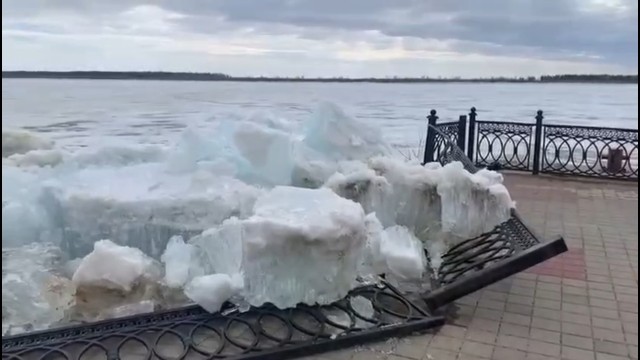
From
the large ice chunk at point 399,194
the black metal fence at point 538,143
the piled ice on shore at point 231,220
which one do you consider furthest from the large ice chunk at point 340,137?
the black metal fence at point 538,143

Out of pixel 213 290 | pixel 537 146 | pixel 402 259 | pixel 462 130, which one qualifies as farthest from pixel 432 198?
pixel 537 146

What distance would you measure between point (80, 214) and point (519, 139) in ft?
27.4

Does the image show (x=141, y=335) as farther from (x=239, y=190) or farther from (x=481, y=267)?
(x=481, y=267)

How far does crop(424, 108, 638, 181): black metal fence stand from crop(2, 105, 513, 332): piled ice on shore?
14.3 feet

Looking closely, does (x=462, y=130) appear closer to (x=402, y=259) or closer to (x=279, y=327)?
(x=402, y=259)

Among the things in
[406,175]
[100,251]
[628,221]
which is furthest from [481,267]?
[628,221]

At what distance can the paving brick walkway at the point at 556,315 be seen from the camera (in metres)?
3.17

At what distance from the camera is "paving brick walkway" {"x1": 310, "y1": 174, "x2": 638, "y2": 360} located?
10.4ft

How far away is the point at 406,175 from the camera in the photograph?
482cm

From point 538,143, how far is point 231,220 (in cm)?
760

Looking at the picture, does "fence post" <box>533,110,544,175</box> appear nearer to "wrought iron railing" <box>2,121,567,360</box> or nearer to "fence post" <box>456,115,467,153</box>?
"fence post" <box>456,115,467,153</box>

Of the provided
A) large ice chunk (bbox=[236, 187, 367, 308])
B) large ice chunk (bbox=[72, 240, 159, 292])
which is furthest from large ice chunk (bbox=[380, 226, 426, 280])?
large ice chunk (bbox=[72, 240, 159, 292])

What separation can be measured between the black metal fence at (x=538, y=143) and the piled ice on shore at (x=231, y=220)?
4344 millimetres

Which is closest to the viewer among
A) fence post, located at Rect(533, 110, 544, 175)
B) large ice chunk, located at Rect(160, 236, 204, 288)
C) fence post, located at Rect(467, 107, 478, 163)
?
large ice chunk, located at Rect(160, 236, 204, 288)
